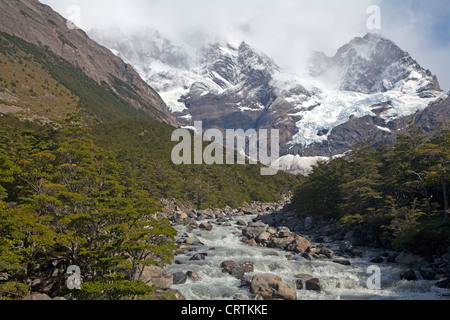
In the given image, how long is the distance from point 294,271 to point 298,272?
1.15ft

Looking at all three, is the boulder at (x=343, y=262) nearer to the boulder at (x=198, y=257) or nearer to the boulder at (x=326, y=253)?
the boulder at (x=326, y=253)

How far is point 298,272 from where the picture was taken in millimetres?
26172

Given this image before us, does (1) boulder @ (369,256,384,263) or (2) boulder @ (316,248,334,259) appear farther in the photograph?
(2) boulder @ (316,248,334,259)

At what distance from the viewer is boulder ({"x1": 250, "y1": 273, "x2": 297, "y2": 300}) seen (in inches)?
801

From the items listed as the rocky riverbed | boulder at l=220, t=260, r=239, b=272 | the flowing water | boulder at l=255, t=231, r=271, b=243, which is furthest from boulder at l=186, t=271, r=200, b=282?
boulder at l=255, t=231, r=271, b=243

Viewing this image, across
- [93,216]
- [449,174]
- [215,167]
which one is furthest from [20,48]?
[449,174]

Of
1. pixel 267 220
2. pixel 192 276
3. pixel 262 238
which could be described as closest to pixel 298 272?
pixel 192 276

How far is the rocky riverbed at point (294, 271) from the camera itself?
2106cm

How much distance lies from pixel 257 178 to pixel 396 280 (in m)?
100

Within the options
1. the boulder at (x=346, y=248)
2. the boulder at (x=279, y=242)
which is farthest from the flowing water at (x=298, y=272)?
the boulder at (x=279, y=242)

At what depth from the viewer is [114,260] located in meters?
16.3

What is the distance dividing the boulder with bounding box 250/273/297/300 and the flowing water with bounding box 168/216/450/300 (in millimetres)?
575

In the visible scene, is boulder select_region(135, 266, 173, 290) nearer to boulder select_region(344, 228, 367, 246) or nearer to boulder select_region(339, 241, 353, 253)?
boulder select_region(339, 241, 353, 253)

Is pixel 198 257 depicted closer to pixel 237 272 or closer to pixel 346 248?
pixel 237 272
